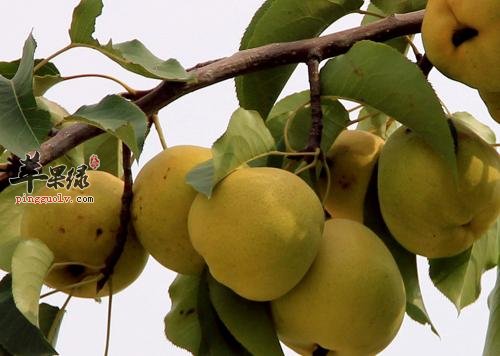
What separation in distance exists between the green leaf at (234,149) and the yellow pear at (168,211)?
9cm

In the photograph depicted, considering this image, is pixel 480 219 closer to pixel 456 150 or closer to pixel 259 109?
pixel 456 150

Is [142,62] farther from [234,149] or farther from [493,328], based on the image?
[493,328]

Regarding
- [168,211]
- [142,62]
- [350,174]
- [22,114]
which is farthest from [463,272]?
[22,114]

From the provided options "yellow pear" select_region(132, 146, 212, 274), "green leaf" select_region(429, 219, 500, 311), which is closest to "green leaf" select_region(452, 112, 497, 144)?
"green leaf" select_region(429, 219, 500, 311)

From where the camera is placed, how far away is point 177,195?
141 centimetres

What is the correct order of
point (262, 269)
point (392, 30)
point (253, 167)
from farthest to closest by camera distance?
point (392, 30) < point (253, 167) < point (262, 269)

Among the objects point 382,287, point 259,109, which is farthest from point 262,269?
point 259,109

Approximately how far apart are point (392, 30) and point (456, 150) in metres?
0.21

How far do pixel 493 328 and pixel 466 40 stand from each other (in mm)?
432

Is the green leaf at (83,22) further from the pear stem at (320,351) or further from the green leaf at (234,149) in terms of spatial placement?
the pear stem at (320,351)

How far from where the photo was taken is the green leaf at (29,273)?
1.22 metres

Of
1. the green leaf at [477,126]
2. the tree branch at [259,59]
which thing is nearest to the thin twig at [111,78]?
the tree branch at [259,59]

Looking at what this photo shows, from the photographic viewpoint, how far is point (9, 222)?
5.17 feet

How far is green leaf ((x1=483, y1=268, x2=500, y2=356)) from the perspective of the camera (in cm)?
148
